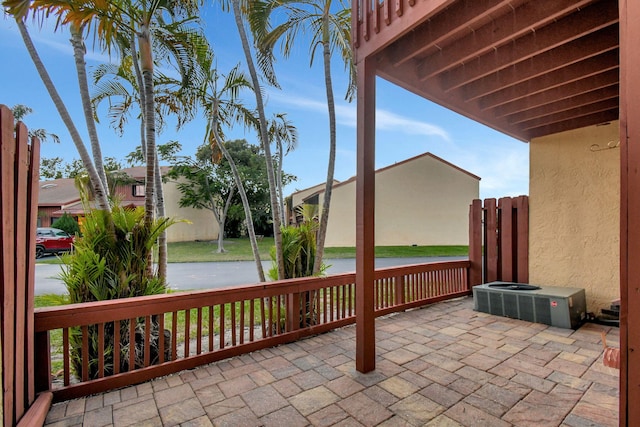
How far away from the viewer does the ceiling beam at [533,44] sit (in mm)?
2219

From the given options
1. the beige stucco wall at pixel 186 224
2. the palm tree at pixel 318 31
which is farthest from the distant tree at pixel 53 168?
the palm tree at pixel 318 31

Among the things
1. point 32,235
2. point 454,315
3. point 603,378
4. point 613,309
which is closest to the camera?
point 32,235

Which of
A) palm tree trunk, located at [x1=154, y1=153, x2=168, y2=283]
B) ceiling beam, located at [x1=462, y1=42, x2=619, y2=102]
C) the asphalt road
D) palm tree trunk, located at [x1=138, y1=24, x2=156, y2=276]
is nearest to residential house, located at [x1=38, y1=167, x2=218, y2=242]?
the asphalt road

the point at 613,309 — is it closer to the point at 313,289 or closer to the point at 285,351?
the point at 313,289

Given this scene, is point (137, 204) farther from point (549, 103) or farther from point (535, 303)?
point (549, 103)

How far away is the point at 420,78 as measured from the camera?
3047 mm

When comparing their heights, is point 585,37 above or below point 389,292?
above

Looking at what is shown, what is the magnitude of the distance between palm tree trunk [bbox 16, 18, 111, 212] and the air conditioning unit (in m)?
4.66

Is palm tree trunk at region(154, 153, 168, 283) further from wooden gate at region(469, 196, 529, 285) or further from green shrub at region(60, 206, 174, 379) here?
wooden gate at region(469, 196, 529, 285)

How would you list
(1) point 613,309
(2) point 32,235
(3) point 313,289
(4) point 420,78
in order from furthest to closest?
(1) point 613,309 → (3) point 313,289 → (4) point 420,78 → (2) point 32,235

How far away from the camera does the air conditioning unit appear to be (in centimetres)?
366

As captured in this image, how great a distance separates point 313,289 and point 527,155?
13.0 feet

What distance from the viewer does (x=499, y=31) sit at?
2416 mm

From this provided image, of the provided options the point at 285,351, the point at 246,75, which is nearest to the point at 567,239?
the point at 285,351
